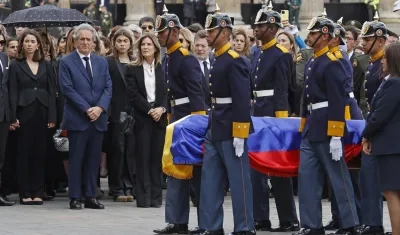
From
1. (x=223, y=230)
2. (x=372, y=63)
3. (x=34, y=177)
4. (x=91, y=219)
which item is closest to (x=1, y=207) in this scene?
(x=34, y=177)

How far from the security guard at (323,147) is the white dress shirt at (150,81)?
355cm

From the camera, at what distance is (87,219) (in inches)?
613

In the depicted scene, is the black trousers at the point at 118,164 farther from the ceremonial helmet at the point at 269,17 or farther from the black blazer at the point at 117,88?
the ceremonial helmet at the point at 269,17

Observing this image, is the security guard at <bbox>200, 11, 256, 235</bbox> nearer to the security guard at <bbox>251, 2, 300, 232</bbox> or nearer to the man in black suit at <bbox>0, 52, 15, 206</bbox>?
the security guard at <bbox>251, 2, 300, 232</bbox>

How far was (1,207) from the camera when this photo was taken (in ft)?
55.6

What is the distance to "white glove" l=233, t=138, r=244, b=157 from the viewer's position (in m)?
13.5

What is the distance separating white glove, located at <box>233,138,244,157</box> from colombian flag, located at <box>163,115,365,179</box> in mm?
492

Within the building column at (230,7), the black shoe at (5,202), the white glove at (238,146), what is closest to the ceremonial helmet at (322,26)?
the white glove at (238,146)

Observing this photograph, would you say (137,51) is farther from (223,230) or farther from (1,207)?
(223,230)

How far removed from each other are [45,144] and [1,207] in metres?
1.11

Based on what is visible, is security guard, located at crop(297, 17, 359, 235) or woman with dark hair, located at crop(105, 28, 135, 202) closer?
security guard, located at crop(297, 17, 359, 235)

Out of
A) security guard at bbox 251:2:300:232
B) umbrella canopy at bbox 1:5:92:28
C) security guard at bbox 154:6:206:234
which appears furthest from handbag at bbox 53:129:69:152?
security guard at bbox 251:2:300:232

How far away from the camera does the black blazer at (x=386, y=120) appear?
12805mm

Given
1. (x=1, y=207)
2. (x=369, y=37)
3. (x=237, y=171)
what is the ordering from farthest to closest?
1. (x=1, y=207)
2. (x=369, y=37)
3. (x=237, y=171)
